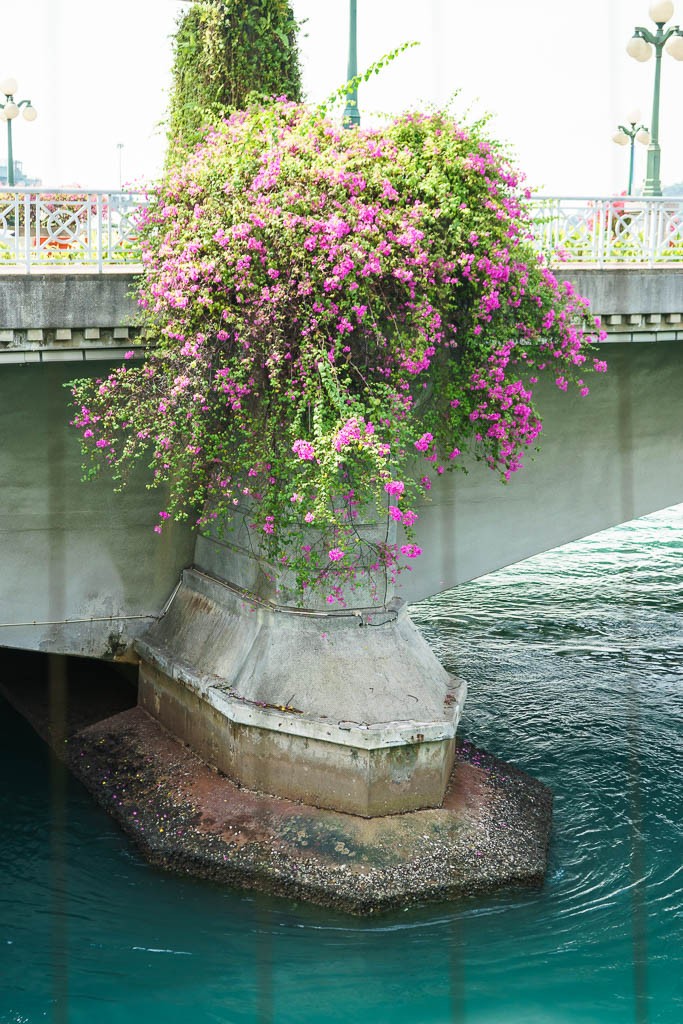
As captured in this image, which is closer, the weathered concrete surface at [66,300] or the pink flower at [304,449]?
the pink flower at [304,449]

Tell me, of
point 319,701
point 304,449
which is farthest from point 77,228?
point 319,701

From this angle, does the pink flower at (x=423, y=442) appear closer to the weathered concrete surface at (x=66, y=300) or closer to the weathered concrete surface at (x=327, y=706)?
the weathered concrete surface at (x=327, y=706)

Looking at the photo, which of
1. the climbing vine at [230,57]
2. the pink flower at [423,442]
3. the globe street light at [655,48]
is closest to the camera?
the pink flower at [423,442]

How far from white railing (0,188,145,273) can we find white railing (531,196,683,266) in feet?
11.9

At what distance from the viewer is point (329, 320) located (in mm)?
8641

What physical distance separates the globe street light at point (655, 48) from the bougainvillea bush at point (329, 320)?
5.09m

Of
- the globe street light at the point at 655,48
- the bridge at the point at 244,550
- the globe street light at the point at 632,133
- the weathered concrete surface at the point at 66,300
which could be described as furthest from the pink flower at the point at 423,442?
the globe street light at the point at 632,133

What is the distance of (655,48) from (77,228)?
27.1 feet

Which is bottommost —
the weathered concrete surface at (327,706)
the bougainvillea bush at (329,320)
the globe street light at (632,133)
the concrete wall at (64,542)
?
the weathered concrete surface at (327,706)

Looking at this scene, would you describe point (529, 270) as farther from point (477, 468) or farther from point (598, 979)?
point (598, 979)

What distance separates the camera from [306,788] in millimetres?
9438

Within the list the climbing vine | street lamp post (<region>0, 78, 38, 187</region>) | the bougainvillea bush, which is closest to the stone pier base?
the bougainvillea bush

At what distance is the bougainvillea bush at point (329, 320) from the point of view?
8594 mm

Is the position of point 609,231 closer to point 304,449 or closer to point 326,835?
point 304,449
